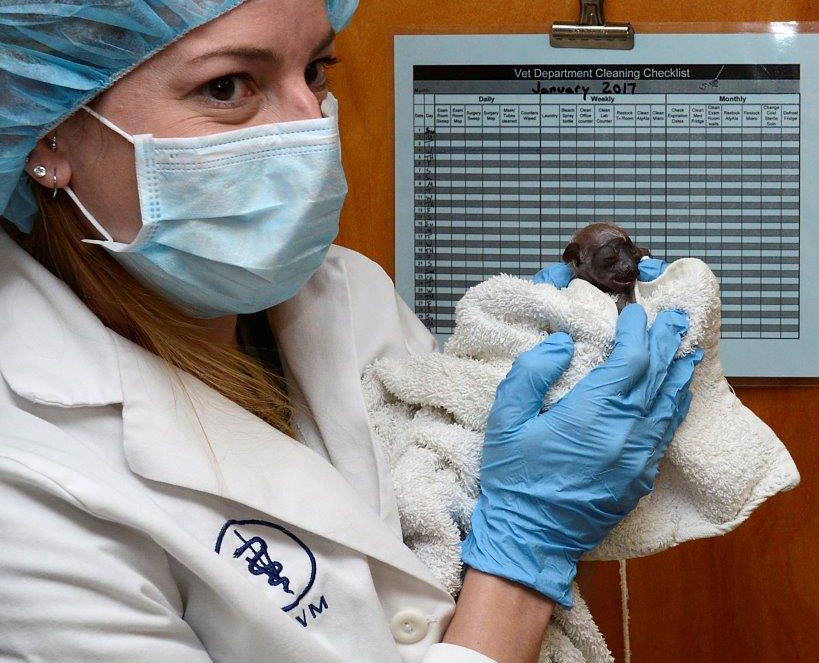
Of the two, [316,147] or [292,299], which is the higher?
[316,147]

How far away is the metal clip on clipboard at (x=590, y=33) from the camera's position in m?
1.42

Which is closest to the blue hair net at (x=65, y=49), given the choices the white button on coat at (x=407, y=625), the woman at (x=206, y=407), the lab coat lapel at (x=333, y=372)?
the woman at (x=206, y=407)

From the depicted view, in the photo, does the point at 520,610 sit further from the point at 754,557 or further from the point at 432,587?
the point at 754,557

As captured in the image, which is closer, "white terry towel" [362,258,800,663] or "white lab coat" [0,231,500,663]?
"white lab coat" [0,231,500,663]

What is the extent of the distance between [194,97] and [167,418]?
326 mm

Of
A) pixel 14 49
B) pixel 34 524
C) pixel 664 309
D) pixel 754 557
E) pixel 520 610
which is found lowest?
pixel 754 557

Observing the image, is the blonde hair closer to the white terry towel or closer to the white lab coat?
the white lab coat

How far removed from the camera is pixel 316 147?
2.99 ft

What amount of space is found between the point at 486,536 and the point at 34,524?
484 mm

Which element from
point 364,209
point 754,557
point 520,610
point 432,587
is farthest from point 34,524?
point 754,557

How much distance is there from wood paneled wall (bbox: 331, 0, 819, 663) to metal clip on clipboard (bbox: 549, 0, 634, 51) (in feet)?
0.09

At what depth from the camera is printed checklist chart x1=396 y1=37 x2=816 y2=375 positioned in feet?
4.72

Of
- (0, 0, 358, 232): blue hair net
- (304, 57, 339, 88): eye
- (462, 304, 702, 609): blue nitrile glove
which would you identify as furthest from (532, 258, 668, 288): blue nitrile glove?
(0, 0, 358, 232): blue hair net

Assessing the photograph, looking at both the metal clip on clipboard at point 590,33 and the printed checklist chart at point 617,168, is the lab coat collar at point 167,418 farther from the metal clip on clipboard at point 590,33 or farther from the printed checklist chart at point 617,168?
the metal clip on clipboard at point 590,33
